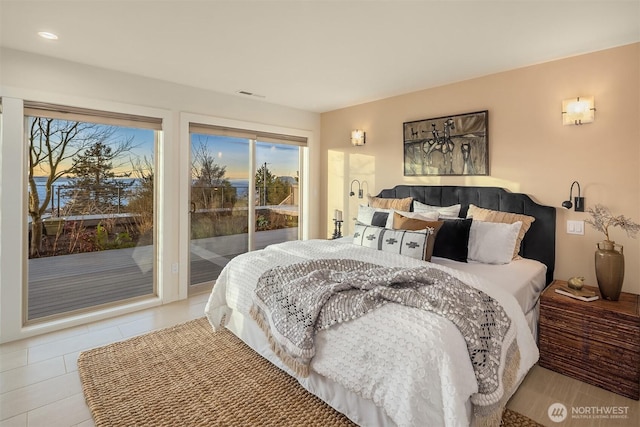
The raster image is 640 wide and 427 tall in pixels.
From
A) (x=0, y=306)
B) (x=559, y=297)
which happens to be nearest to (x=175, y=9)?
(x=0, y=306)

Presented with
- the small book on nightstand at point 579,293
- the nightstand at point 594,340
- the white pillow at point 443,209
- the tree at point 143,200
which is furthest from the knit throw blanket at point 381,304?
the tree at point 143,200

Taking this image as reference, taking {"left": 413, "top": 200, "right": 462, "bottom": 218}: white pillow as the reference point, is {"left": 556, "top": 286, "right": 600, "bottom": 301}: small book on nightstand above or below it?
below

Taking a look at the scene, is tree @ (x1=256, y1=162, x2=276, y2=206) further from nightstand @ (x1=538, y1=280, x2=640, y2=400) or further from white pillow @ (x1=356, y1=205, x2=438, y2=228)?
nightstand @ (x1=538, y1=280, x2=640, y2=400)

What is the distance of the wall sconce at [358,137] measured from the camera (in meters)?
4.42

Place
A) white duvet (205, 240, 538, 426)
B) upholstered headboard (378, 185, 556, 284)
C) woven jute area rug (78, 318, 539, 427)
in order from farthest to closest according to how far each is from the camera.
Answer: upholstered headboard (378, 185, 556, 284), woven jute area rug (78, 318, 539, 427), white duvet (205, 240, 538, 426)

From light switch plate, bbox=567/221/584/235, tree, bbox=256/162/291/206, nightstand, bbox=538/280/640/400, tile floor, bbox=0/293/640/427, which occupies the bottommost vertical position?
tile floor, bbox=0/293/640/427

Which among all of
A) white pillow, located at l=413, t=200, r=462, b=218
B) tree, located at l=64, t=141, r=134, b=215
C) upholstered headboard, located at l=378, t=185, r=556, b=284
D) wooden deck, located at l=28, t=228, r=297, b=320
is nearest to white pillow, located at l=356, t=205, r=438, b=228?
white pillow, located at l=413, t=200, r=462, b=218

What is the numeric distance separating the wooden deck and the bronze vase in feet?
A: 12.4

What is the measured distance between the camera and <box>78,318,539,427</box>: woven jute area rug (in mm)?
1896

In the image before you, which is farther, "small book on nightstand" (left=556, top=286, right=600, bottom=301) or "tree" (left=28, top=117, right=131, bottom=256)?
"tree" (left=28, top=117, right=131, bottom=256)

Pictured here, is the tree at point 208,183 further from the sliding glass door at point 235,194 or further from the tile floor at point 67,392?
the tile floor at point 67,392

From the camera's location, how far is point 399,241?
2.70m

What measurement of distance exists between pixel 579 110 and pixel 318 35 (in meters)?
2.17

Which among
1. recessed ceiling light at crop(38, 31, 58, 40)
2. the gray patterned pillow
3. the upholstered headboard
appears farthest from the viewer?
the upholstered headboard
